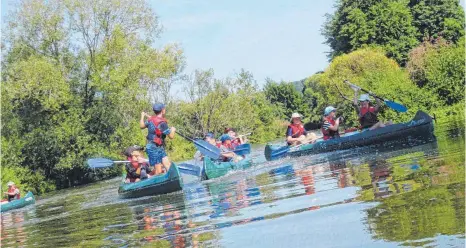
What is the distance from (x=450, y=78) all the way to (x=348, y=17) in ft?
44.8

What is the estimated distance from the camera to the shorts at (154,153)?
11547 mm

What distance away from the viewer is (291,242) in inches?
173

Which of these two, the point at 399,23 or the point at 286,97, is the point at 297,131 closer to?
the point at 399,23

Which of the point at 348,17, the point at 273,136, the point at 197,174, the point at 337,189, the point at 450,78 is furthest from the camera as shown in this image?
the point at 273,136

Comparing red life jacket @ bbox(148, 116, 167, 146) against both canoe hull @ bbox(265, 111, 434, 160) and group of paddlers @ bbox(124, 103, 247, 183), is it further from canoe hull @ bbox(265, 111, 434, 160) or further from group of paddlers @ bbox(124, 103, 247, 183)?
canoe hull @ bbox(265, 111, 434, 160)

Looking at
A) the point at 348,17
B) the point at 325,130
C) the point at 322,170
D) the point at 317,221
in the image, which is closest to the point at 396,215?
the point at 317,221

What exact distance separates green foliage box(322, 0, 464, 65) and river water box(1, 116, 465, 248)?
35.2 m

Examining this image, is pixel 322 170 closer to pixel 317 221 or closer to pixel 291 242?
pixel 317 221

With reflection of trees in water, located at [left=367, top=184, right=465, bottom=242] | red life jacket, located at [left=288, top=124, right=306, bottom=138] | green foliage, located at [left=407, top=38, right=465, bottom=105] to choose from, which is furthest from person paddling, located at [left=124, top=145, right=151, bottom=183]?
green foliage, located at [left=407, top=38, right=465, bottom=105]

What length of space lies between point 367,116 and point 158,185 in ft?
21.2

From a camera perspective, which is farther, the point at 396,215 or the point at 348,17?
the point at 348,17

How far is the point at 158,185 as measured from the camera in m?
11.5

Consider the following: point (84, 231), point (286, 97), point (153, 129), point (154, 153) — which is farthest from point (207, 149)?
point (286, 97)

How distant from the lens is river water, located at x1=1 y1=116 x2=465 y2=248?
4.21 meters
